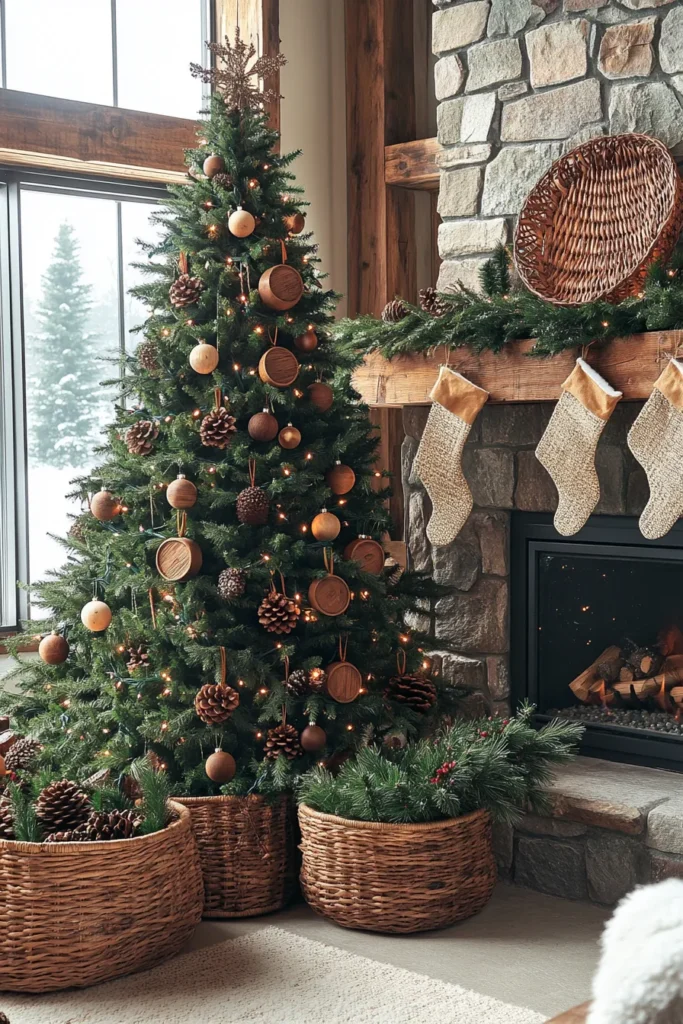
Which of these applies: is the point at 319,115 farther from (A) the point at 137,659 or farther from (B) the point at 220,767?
(B) the point at 220,767

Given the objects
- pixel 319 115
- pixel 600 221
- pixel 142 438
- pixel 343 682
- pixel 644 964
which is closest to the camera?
pixel 644 964

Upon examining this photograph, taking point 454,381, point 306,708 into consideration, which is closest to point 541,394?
point 454,381

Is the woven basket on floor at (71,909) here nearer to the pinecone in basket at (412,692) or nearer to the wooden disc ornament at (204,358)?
the pinecone in basket at (412,692)

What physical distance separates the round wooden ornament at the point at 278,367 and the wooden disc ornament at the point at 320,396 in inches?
→ 3.0

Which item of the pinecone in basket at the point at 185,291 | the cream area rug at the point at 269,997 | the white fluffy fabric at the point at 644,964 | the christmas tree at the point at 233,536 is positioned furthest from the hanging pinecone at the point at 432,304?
the white fluffy fabric at the point at 644,964

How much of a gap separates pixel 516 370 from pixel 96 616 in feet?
4.05

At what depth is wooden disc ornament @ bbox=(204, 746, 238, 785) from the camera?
2715 millimetres

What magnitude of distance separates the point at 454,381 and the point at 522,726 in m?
0.92

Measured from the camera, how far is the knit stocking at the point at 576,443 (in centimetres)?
277

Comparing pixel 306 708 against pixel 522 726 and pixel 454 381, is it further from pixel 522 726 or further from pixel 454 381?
pixel 454 381

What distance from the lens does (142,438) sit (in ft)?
9.57

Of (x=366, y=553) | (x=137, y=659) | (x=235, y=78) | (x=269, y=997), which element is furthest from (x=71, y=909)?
(x=235, y=78)

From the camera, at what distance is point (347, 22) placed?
4.47 meters

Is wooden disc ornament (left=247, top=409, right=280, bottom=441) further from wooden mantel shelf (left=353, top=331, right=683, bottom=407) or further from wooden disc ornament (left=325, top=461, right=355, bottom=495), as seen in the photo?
wooden mantel shelf (left=353, top=331, right=683, bottom=407)
